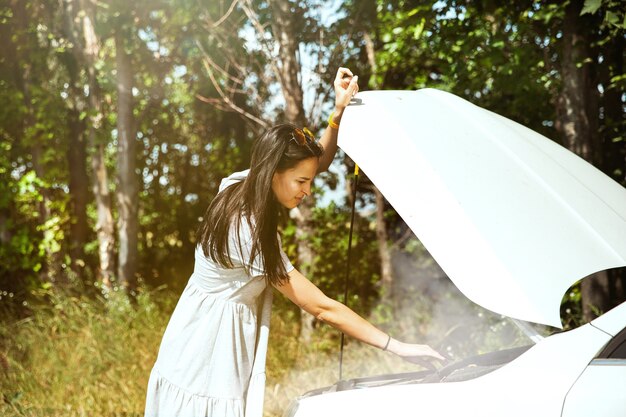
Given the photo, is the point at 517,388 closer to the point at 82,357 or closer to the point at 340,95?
the point at 340,95

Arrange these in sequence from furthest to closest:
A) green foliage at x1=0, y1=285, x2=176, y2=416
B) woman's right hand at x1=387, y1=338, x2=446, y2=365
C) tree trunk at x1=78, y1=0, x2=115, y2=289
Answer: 1. tree trunk at x1=78, y1=0, x2=115, y2=289
2. green foliage at x1=0, y1=285, x2=176, y2=416
3. woman's right hand at x1=387, y1=338, x2=446, y2=365

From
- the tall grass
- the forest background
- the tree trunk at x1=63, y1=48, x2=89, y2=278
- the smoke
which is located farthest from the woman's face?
the tree trunk at x1=63, y1=48, x2=89, y2=278

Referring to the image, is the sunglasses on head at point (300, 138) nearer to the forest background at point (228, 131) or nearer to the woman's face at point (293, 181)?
the woman's face at point (293, 181)

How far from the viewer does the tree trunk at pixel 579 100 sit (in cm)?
529

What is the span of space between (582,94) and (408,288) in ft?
9.51

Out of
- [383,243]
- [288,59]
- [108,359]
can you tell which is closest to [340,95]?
[288,59]

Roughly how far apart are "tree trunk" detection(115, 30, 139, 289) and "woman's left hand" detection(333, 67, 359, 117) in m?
5.51

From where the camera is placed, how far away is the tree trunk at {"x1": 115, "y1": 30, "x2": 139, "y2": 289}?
25.1 feet

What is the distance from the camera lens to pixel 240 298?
2533 millimetres

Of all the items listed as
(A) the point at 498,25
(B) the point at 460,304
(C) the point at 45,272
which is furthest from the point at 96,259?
(A) the point at 498,25

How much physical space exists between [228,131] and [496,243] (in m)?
8.25

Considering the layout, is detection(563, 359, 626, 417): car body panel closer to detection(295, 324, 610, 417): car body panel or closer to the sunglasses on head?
detection(295, 324, 610, 417): car body panel

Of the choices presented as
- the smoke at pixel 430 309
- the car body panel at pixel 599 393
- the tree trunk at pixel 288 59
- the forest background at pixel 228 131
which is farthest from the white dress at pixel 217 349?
the tree trunk at pixel 288 59

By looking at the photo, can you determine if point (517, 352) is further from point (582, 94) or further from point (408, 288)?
point (408, 288)
